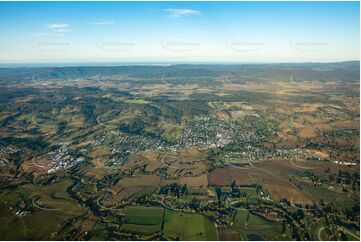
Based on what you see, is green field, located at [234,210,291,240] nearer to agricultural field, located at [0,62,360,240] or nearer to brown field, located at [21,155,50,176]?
agricultural field, located at [0,62,360,240]

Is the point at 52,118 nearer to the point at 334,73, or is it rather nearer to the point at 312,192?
the point at 312,192

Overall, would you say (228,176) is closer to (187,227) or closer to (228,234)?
(187,227)

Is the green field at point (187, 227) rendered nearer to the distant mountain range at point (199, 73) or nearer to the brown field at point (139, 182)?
the brown field at point (139, 182)

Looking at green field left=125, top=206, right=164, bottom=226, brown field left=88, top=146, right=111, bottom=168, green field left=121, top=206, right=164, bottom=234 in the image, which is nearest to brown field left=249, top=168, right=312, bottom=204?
green field left=125, top=206, right=164, bottom=226

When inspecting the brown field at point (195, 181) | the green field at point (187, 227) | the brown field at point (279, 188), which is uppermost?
the brown field at point (279, 188)

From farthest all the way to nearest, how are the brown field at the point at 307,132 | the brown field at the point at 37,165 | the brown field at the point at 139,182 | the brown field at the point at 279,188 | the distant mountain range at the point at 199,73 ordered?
the distant mountain range at the point at 199,73, the brown field at the point at 307,132, the brown field at the point at 37,165, the brown field at the point at 139,182, the brown field at the point at 279,188

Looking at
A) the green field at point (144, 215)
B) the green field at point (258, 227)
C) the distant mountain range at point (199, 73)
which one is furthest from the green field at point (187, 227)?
the distant mountain range at point (199, 73)
